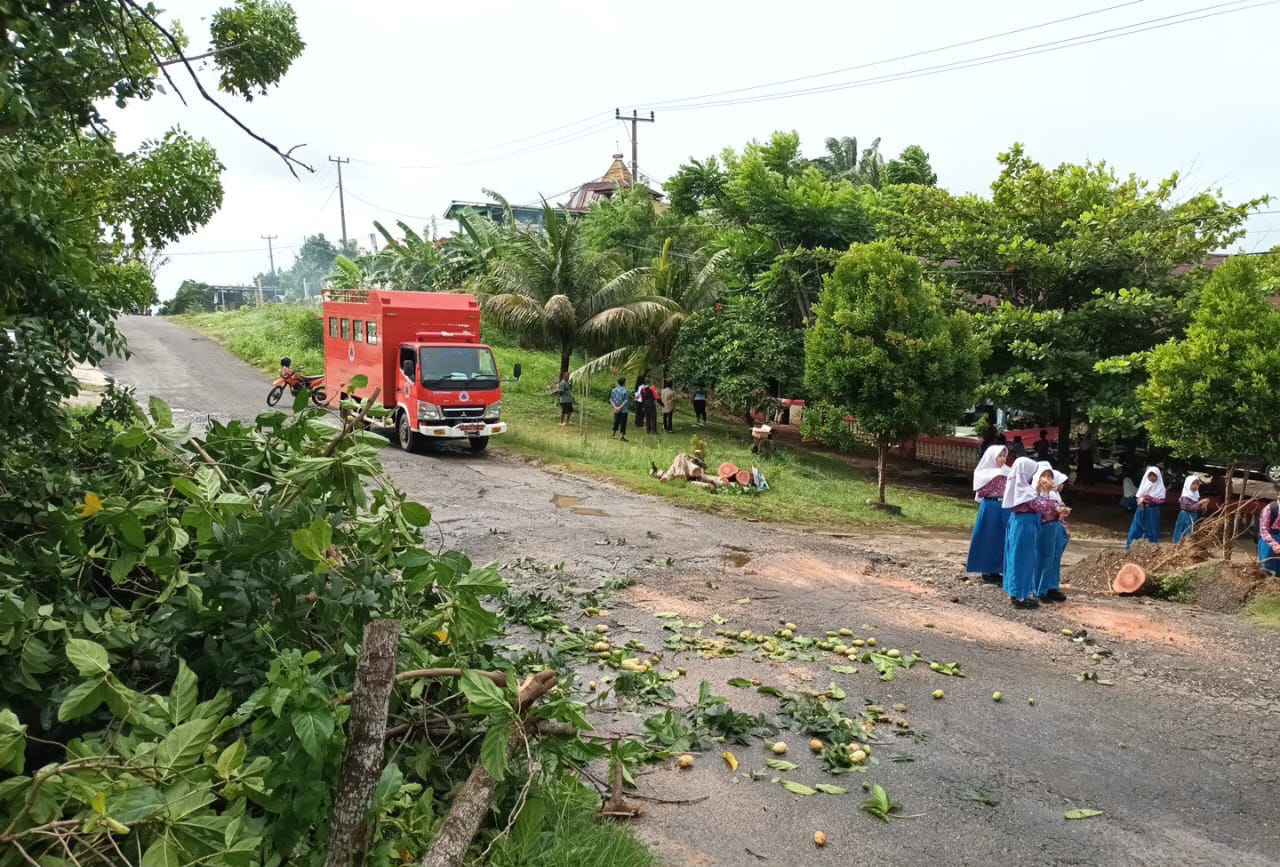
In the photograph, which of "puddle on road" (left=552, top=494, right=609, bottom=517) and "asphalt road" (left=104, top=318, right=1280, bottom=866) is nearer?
"asphalt road" (left=104, top=318, right=1280, bottom=866)

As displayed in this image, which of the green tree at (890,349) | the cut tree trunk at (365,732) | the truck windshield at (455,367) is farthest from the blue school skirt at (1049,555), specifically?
the truck windshield at (455,367)

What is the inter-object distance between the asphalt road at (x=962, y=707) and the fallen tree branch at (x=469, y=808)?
110 centimetres

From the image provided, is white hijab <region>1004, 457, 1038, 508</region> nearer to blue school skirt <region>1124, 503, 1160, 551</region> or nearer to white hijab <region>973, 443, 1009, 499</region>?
white hijab <region>973, 443, 1009, 499</region>

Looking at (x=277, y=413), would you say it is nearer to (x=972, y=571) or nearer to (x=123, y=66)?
(x=123, y=66)

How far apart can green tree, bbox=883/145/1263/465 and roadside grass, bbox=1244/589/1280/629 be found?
7.28 m

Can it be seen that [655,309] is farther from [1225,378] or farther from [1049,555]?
[1049,555]

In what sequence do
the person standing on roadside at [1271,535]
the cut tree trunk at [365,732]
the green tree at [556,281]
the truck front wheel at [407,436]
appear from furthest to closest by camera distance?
the green tree at [556,281] < the truck front wheel at [407,436] < the person standing on roadside at [1271,535] < the cut tree trunk at [365,732]

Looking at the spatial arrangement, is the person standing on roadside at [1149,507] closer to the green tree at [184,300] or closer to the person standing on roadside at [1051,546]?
the person standing on roadside at [1051,546]

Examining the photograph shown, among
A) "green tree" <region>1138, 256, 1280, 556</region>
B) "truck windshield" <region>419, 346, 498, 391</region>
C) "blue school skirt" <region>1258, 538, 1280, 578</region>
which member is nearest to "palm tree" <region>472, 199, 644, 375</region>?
"truck windshield" <region>419, 346, 498, 391</region>

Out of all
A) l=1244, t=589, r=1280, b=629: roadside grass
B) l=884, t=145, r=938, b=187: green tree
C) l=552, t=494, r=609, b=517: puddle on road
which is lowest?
l=1244, t=589, r=1280, b=629: roadside grass

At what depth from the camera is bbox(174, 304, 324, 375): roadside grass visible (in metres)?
27.8

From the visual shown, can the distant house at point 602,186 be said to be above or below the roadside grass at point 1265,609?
above

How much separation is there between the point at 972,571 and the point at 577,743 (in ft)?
24.5

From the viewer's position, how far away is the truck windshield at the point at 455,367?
52.5 ft
